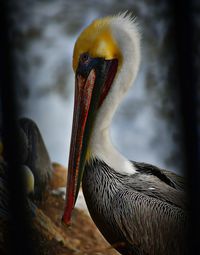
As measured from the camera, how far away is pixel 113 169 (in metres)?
2.12

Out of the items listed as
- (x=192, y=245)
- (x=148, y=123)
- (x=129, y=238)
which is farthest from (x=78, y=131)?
(x=192, y=245)

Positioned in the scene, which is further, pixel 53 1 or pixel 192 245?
pixel 53 1

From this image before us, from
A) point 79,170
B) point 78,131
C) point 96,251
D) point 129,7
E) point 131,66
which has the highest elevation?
point 129,7

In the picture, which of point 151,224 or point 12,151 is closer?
point 151,224

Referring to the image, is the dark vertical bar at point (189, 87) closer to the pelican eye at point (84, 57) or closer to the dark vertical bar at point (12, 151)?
the pelican eye at point (84, 57)

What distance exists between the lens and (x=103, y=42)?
7.03 feet

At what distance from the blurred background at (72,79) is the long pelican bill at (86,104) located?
0.05m

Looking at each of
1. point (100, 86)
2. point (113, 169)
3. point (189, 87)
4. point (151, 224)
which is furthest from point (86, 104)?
point (151, 224)

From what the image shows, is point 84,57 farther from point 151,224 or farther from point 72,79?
point 151,224

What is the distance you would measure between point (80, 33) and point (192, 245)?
842 mm

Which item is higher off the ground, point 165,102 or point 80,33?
point 80,33

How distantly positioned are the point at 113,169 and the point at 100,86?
0.29 meters

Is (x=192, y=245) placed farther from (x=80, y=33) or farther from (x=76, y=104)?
(x=80, y=33)

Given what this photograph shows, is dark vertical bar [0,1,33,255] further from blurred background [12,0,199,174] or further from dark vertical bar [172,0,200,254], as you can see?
dark vertical bar [172,0,200,254]
